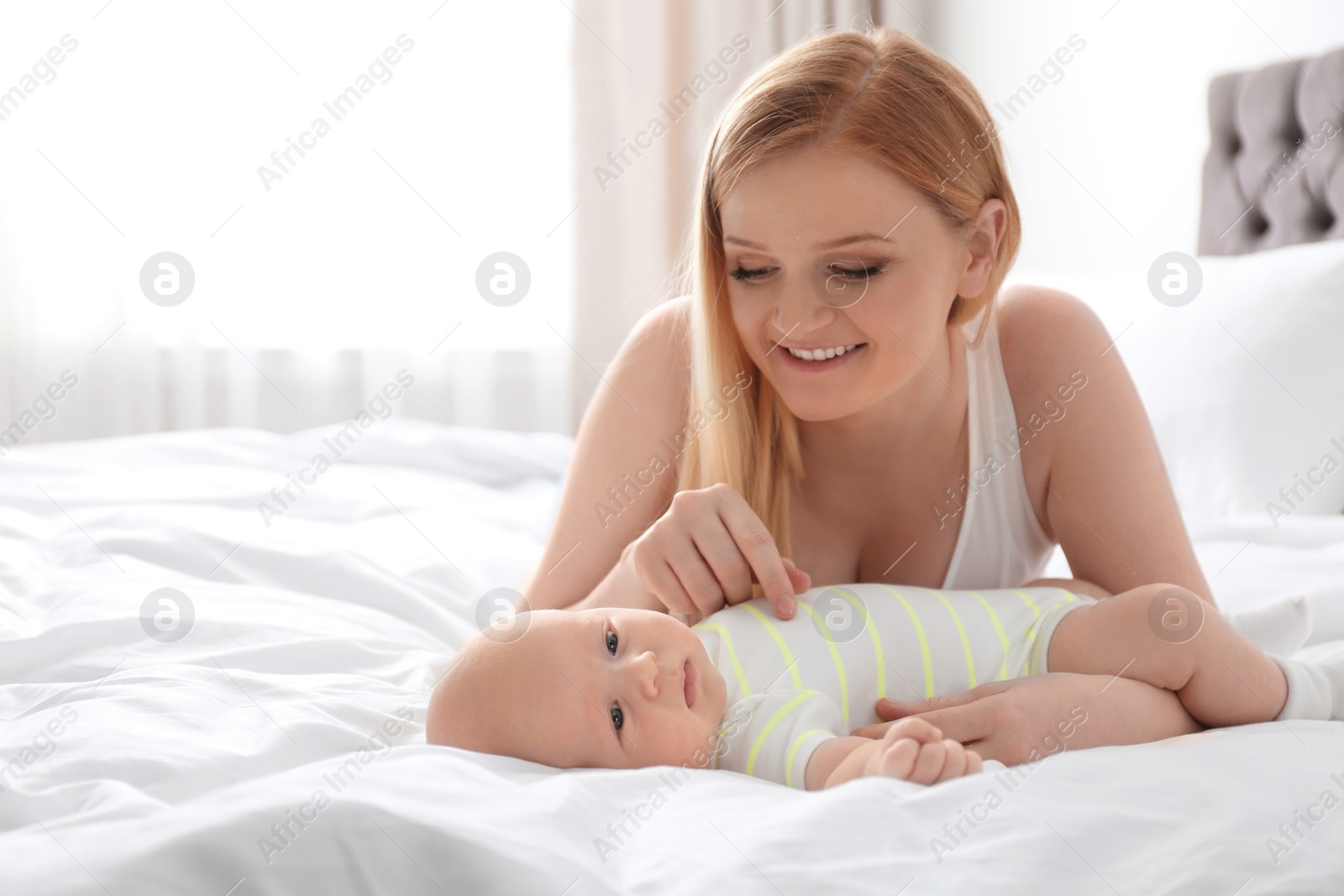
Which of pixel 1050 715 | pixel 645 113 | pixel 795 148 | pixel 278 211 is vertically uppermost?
pixel 645 113

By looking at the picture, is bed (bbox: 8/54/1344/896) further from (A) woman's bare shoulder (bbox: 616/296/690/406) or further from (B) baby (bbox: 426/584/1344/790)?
(A) woman's bare shoulder (bbox: 616/296/690/406)

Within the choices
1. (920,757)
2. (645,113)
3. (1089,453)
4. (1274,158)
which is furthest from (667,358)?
(645,113)

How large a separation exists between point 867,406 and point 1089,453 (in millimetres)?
285

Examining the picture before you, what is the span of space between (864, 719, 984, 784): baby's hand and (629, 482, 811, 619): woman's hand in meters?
0.32

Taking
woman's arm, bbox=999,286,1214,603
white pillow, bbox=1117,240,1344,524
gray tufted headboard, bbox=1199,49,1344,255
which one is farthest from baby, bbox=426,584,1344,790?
gray tufted headboard, bbox=1199,49,1344,255

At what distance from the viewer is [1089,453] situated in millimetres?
1260

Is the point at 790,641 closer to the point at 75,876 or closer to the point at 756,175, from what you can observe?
the point at 756,175

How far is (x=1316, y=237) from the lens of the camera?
1983 millimetres

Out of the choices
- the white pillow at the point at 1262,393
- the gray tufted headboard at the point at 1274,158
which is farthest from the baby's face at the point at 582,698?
the gray tufted headboard at the point at 1274,158

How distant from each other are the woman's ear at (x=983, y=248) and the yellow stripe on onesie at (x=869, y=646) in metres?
0.39

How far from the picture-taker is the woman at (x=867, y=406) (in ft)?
3.54

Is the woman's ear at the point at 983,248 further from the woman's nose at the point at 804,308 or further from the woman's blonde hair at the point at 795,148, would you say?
the woman's nose at the point at 804,308

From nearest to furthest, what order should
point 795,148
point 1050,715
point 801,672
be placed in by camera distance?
point 1050,715, point 801,672, point 795,148

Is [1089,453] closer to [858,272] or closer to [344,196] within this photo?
[858,272]
